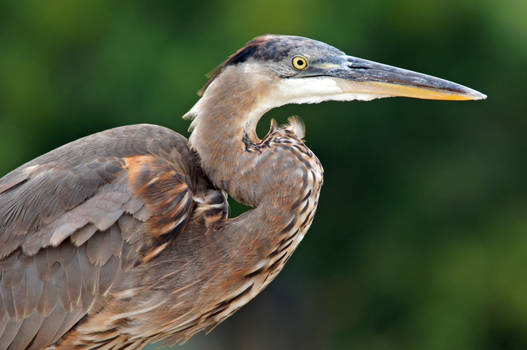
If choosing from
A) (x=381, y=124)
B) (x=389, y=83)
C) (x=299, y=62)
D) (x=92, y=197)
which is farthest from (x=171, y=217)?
(x=381, y=124)

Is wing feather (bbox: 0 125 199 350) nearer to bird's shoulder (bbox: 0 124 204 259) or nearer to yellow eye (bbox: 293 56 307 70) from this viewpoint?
bird's shoulder (bbox: 0 124 204 259)

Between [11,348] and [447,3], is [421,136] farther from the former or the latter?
[11,348]

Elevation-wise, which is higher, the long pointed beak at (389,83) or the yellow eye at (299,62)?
the yellow eye at (299,62)

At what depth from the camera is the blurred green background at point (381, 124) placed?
753 cm

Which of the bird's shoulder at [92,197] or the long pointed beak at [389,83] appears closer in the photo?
the bird's shoulder at [92,197]

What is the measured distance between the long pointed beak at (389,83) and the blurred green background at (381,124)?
386cm

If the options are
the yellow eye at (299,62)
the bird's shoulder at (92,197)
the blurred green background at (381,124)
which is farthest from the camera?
the blurred green background at (381,124)

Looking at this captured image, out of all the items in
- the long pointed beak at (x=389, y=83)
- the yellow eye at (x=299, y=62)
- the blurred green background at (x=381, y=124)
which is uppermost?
the yellow eye at (x=299, y=62)

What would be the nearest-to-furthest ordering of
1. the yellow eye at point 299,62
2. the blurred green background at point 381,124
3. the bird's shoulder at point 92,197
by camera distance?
the bird's shoulder at point 92,197 → the yellow eye at point 299,62 → the blurred green background at point 381,124

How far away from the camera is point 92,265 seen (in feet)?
10.5

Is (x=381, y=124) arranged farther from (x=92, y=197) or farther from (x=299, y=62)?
(x=92, y=197)

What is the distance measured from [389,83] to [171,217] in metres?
1.04

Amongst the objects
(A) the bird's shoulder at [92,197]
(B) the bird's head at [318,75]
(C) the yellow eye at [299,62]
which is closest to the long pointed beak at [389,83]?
(B) the bird's head at [318,75]

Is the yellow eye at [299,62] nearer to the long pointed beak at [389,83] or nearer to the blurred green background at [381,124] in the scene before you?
the long pointed beak at [389,83]
